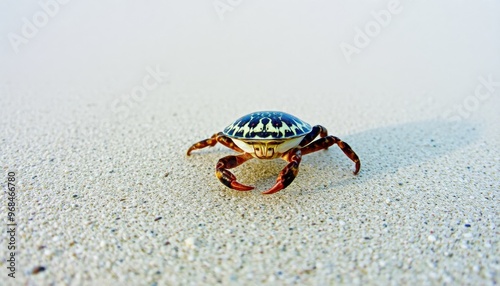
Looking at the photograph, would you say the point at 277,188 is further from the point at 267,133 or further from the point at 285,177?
the point at 267,133

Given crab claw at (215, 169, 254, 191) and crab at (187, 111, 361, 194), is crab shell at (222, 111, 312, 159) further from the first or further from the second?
crab claw at (215, 169, 254, 191)

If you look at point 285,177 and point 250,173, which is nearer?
point 285,177

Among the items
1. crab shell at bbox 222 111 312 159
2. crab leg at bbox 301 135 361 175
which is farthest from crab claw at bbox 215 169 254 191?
crab leg at bbox 301 135 361 175

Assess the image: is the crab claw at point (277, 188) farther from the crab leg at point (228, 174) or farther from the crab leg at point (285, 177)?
the crab leg at point (228, 174)

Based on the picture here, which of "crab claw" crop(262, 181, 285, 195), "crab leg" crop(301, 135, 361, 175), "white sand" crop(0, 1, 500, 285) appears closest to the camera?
"white sand" crop(0, 1, 500, 285)

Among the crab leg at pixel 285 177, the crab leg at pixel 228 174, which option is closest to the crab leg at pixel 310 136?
the crab leg at pixel 285 177

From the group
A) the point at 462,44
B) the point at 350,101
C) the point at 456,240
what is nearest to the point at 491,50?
the point at 462,44

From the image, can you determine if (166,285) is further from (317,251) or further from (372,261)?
(372,261)

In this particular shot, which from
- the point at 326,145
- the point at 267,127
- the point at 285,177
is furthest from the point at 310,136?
the point at 285,177

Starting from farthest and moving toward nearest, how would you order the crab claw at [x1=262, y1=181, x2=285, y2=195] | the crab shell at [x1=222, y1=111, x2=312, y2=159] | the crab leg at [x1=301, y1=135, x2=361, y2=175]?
the crab leg at [x1=301, y1=135, x2=361, y2=175]
the crab shell at [x1=222, y1=111, x2=312, y2=159]
the crab claw at [x1=262, y1=181, x2=285, y2=195]
